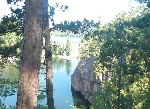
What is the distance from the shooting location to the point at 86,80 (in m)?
45.0

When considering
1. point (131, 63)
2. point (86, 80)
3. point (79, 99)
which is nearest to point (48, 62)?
point (131, 63)

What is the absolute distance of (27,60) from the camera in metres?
4.09

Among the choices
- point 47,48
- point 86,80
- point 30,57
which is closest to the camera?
point 30,57


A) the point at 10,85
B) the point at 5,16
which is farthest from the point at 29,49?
the point at 10,85

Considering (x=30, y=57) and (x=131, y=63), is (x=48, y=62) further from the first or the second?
(x=131, y=63)

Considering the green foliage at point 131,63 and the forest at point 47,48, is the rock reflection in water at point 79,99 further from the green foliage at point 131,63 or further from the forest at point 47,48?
the forest at point 47,48

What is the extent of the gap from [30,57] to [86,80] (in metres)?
41.4

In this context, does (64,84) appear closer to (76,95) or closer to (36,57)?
(76,95)

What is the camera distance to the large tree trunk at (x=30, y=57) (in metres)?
4.02

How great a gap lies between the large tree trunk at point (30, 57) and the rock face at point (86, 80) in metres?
36.4

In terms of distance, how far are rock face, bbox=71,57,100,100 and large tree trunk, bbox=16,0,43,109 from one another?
36.4 m

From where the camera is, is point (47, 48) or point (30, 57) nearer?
point (30, 57)

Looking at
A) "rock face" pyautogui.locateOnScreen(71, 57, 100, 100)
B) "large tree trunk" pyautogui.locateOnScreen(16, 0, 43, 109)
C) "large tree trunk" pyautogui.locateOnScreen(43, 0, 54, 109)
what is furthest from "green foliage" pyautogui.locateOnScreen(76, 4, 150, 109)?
"rock face" pyautogui.locateOnScreen(71, 57, 100, 100)

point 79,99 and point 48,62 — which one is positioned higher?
point 48,62
